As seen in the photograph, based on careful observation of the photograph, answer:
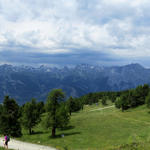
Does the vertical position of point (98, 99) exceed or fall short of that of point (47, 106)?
it falls short

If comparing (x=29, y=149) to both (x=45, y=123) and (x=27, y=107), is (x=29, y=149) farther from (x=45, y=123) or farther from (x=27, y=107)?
(x=27, y=107)

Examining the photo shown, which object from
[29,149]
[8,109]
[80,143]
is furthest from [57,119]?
[29,149]

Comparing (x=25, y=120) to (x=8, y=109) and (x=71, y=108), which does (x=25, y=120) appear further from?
(x=71, y=108)

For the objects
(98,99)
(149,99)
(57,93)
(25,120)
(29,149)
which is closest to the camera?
(29,149)

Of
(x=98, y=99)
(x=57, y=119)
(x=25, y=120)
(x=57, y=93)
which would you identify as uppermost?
(x=57, y=93)

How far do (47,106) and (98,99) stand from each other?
122705 millimetres

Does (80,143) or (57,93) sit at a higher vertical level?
(57,93)

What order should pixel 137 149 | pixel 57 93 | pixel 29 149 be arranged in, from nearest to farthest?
1. pixel 137 149
2. pixel 29 149
3. pixel 57 93

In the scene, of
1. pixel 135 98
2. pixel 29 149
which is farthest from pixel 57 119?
pixel 135 98

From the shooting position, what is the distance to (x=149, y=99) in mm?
80562

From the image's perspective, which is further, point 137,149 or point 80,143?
point 80,143

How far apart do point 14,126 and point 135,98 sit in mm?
74081

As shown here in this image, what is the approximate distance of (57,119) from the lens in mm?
47031

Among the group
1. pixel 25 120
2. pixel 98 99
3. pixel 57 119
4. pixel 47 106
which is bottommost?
pixel 98 99
